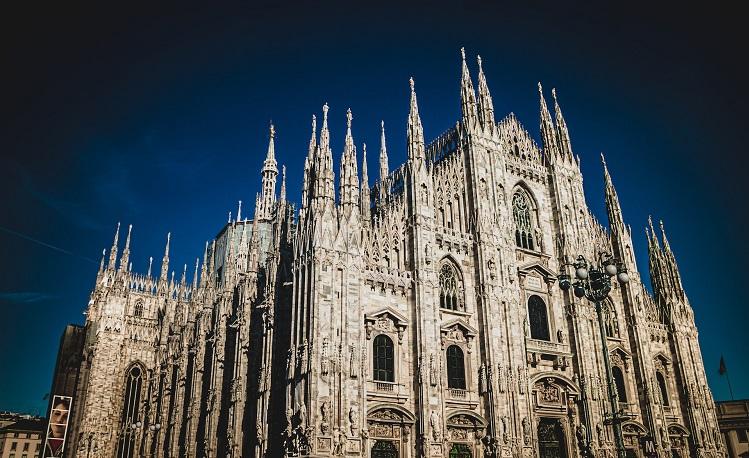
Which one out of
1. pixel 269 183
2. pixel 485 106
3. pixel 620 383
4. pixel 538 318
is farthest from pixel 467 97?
pixel 269 183

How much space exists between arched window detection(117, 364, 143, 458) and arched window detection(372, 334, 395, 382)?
92.6 ft

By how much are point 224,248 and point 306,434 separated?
130ft

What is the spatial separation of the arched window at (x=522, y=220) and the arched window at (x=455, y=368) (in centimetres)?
996

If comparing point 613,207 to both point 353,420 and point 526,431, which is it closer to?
point 526,431

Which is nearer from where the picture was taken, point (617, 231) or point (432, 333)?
point (432, 333)

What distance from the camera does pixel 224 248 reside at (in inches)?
2446

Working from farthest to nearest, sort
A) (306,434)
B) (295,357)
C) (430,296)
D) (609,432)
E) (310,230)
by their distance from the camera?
1. (609,432)
2. (430,296)
3. (310,230)
4. (295,357)
5. (306,434)

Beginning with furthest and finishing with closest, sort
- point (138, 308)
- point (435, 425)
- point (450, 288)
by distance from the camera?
point (138, 308) < point (450, 288) < point (435, 425)

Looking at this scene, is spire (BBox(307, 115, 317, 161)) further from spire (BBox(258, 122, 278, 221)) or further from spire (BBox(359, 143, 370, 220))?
spire (BBox(258, 122, 278, 221))

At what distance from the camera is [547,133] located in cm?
4397

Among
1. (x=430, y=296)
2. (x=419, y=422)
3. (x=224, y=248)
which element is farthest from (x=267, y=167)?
(x=419, y=422)

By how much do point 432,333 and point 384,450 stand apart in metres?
6.41

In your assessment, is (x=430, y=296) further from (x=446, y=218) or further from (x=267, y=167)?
(x=267, y=167)

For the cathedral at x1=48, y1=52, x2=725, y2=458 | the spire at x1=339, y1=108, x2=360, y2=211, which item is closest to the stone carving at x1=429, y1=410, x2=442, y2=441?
the cathedral at x1=48, y1=52, x2=725, y2=458
